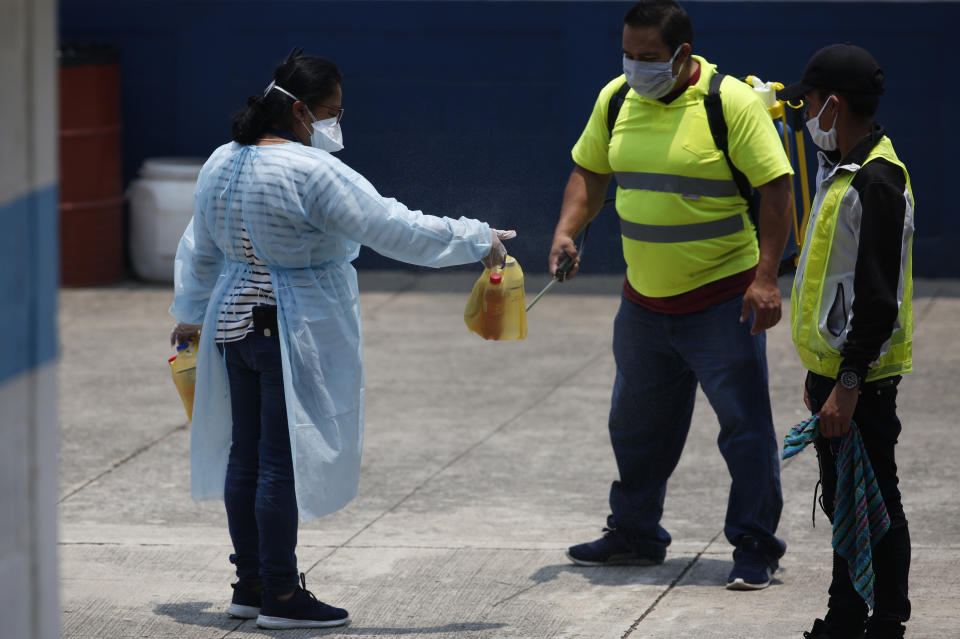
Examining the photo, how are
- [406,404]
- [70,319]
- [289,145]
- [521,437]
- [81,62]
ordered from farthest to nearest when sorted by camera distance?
[81,62] → [70,319] → [406,404] → [521,437] → [289,145]

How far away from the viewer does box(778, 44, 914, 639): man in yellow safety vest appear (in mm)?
3604

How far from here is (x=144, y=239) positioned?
10516mm

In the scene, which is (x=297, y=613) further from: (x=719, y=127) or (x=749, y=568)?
(x=719, y=127)

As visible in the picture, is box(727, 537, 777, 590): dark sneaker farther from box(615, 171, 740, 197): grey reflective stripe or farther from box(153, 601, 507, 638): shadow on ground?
box(615, 171, 740, 197): grey reflective stripe

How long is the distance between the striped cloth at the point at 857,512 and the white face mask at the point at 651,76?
123cm

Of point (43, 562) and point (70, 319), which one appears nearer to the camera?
point (43, 562)

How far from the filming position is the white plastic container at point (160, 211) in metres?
10.3

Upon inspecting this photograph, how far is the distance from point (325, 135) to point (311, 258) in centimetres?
37

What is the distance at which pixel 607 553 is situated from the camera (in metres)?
4.85

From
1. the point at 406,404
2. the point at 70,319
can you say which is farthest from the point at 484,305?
the point at 70,319

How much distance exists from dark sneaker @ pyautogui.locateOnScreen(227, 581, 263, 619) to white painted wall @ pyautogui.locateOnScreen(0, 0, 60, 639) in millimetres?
1915

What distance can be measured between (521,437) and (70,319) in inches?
157

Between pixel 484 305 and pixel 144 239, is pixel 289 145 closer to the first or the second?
pixel 484 305

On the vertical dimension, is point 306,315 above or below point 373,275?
above
